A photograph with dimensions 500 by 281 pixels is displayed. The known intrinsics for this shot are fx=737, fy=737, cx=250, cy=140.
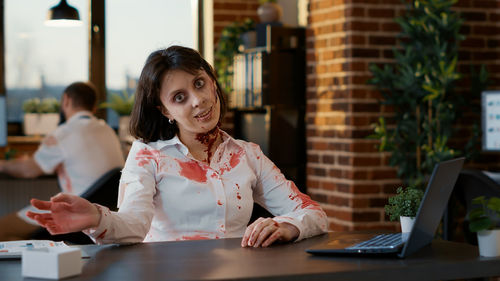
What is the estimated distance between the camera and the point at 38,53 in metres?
6.07

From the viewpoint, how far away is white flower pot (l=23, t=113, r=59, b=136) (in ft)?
19.6

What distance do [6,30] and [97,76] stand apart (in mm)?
804

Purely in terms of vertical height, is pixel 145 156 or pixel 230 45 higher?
pixel 230 45

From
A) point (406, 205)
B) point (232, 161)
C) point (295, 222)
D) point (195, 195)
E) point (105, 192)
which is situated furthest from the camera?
point (105, 192)

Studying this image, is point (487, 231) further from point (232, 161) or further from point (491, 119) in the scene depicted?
point (491, 119)

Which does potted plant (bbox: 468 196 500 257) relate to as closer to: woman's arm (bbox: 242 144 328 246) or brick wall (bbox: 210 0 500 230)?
woman's arm (bbox: 242 144 328 246)

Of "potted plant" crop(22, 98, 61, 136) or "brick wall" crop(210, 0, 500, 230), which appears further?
"potted plant" crop(22, 98, 61, 136)

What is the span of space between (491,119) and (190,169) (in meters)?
2.33

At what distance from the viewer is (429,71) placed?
3.93m

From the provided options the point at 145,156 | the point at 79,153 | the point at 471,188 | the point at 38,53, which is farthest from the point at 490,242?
the point at 38,53

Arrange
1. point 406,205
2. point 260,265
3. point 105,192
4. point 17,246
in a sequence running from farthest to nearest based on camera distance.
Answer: point 105,192
point 406,205
point 17,246
point 260,265

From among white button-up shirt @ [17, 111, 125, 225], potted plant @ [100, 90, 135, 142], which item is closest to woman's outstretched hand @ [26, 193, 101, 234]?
white button-up shirt @ [17, 111, 125, 225]

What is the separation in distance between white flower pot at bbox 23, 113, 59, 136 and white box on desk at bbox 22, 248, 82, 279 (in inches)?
188

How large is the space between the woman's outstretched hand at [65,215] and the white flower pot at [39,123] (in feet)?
14.6
